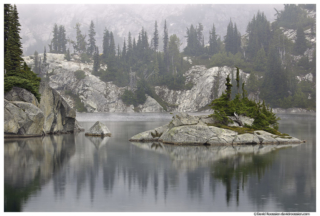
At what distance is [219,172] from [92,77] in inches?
5864

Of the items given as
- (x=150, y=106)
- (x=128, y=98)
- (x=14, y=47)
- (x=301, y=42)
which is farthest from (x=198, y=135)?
(x=301, y=42)

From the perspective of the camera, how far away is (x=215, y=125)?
4506 cm

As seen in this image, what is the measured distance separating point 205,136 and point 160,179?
1764 centimetres

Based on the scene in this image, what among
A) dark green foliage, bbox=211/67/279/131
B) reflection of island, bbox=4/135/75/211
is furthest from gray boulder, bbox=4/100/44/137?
dark green foliage, bbox=211/67/279/131

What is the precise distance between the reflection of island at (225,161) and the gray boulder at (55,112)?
17.8 m

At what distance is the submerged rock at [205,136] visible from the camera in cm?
4081

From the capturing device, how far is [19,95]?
4634cm

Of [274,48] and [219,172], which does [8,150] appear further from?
[274,48]

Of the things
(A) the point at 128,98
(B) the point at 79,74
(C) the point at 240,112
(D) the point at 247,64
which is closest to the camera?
(C) the point at 240,112

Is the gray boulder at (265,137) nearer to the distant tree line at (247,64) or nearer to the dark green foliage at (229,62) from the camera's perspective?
the distant tree line at (247,64)

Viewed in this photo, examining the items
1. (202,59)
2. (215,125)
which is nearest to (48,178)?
(215,125)

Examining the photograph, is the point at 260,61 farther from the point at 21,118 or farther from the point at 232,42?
the point at 21,118

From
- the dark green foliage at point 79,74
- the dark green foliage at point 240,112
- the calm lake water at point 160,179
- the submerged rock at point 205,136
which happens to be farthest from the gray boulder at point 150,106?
the calm lake water at point 160,179

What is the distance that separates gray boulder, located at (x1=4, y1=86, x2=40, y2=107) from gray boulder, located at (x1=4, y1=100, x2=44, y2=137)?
1.83 metres
